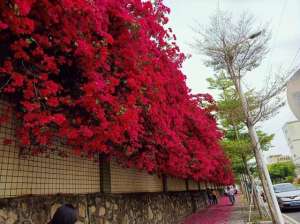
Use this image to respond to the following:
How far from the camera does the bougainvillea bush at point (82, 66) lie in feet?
11.0

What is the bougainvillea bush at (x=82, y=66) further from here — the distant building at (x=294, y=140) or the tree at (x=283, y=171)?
the tree at (x=283, y=171)

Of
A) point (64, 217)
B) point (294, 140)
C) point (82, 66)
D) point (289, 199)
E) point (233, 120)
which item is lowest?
point (64, 217)

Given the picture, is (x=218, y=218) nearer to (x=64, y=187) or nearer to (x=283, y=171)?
(x=64, y=187)

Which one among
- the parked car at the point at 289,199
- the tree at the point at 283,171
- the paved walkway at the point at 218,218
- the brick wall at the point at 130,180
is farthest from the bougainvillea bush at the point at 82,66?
the tree at the point at 283,171

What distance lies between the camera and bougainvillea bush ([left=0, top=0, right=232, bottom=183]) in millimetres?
3350

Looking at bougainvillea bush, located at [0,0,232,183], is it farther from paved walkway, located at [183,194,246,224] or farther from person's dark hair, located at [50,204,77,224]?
paved walkway, located at [183,194,246,224]

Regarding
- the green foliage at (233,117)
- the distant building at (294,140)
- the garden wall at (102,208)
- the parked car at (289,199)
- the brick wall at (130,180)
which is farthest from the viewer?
the distant building at (294,140)

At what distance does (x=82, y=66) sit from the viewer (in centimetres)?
384

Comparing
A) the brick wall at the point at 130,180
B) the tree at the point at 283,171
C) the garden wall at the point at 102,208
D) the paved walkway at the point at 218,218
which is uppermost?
the tree at the point at 283,171

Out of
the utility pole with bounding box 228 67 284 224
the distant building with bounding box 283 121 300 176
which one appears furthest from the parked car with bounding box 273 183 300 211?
the distant building with bounding box 283 121 300 176

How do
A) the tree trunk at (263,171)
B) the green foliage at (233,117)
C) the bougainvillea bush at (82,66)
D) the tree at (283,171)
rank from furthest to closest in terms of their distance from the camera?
1. the tree at (283,171)
2. the green foliage at (233,117)
3. the tree trunk at (263,171)
4. the bougainvillea bush at (82,66)

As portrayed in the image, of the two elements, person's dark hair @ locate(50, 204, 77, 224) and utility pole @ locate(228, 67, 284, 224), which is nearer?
person's dark hair @ locate(50, 204, 77, 224)

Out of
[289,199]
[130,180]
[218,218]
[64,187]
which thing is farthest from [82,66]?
[289,199]

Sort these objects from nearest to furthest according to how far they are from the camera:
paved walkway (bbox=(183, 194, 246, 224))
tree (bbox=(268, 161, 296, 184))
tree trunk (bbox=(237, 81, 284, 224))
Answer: tree trunk (bbox=(237, 81, 284, 224)) → paved walkway (bbox=(183, 194, 246, 224)) → tree (bbox=(268, 161, 296, 184))
